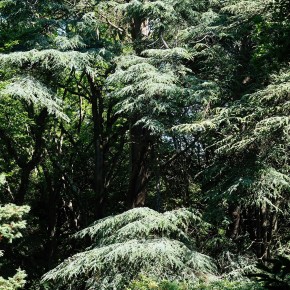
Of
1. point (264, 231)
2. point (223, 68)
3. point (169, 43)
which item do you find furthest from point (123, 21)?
point (264, 231)

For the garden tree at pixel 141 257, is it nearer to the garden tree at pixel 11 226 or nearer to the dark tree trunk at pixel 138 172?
the garden tree at pixel 11 226

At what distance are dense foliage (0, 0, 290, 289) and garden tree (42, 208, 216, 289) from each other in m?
0.02

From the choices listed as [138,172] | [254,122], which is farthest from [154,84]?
[138,172]

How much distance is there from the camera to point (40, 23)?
870 cm

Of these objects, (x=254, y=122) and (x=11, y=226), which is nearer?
(x=11, y=226)

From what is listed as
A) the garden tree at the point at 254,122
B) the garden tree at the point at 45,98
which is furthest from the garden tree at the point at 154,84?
the garden tree at the point at 45,98

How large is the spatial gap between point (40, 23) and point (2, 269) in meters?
6.37

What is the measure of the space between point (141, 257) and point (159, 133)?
285 cm

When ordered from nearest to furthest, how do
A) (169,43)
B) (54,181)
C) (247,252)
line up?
(247,252), (169,43), (54,181)

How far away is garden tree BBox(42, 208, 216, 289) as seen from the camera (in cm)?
571

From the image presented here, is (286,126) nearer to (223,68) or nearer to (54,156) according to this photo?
(223,68)

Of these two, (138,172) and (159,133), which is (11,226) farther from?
(138,172)

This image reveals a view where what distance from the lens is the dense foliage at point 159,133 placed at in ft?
20.1

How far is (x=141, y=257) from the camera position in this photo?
18.9 ft
